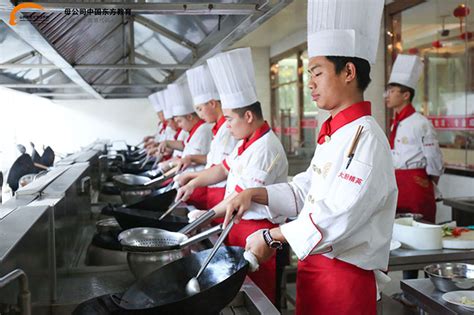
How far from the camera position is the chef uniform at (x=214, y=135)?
10.0 feet

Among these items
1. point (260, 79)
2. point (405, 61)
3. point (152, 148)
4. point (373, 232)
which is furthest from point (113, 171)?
point (260, 79)

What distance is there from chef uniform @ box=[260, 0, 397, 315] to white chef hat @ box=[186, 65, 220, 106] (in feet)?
6.19

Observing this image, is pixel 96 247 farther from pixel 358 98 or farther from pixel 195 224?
pixel 358 98

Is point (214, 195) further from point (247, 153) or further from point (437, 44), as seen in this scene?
point (437, 44)

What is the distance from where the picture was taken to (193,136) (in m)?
4.09

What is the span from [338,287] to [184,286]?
0.43 metres

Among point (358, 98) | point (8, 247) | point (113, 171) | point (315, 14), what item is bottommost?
point (113, 171)

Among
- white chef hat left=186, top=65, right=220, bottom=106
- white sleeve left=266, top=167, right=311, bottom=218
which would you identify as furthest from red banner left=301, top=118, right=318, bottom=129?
white sleeve left=266, top=167, right=311, bottom=218

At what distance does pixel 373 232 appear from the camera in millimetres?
1374

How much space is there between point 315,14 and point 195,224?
772 mm

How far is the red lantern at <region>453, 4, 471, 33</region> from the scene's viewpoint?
3.99 m

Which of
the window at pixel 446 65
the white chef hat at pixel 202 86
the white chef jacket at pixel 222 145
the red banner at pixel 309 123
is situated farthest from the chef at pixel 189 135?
the red banner at pixel 309 123

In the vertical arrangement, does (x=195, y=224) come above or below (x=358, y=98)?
below

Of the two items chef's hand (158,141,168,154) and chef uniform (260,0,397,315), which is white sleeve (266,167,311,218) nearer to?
chef uniform (260,0,397,315)
